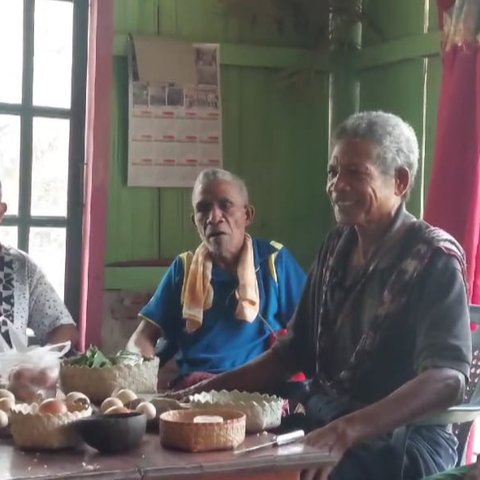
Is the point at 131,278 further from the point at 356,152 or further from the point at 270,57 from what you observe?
the point at 356,152

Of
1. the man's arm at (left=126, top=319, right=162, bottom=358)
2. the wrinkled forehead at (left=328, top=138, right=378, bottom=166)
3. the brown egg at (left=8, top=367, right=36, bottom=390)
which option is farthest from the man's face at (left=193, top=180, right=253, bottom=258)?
the brown egg at (left=8, top=367, right=36, bottom=390)

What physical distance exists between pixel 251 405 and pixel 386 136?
816mm

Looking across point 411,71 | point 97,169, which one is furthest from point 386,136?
point 97,169

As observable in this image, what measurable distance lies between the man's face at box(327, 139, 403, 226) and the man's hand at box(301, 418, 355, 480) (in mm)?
618

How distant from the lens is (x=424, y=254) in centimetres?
218

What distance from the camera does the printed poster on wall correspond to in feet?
12.1

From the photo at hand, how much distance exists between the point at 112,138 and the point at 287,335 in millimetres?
1481

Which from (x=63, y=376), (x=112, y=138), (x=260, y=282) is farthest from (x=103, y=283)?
(x=63, y=376)

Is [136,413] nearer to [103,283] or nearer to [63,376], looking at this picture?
[63,376]

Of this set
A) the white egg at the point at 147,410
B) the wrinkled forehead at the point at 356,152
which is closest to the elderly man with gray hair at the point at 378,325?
the wrinkled forehead at the point at 356,152

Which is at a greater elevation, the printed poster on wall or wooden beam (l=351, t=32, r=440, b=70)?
wooden beam (l=351, t=32, r=440, b=70)

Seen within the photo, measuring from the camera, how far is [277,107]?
3.99 meters

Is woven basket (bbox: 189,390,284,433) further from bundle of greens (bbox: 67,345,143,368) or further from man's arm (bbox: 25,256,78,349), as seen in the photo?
man's arm (bbox: 25,256,78,349)

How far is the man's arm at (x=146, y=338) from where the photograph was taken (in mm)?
2943
